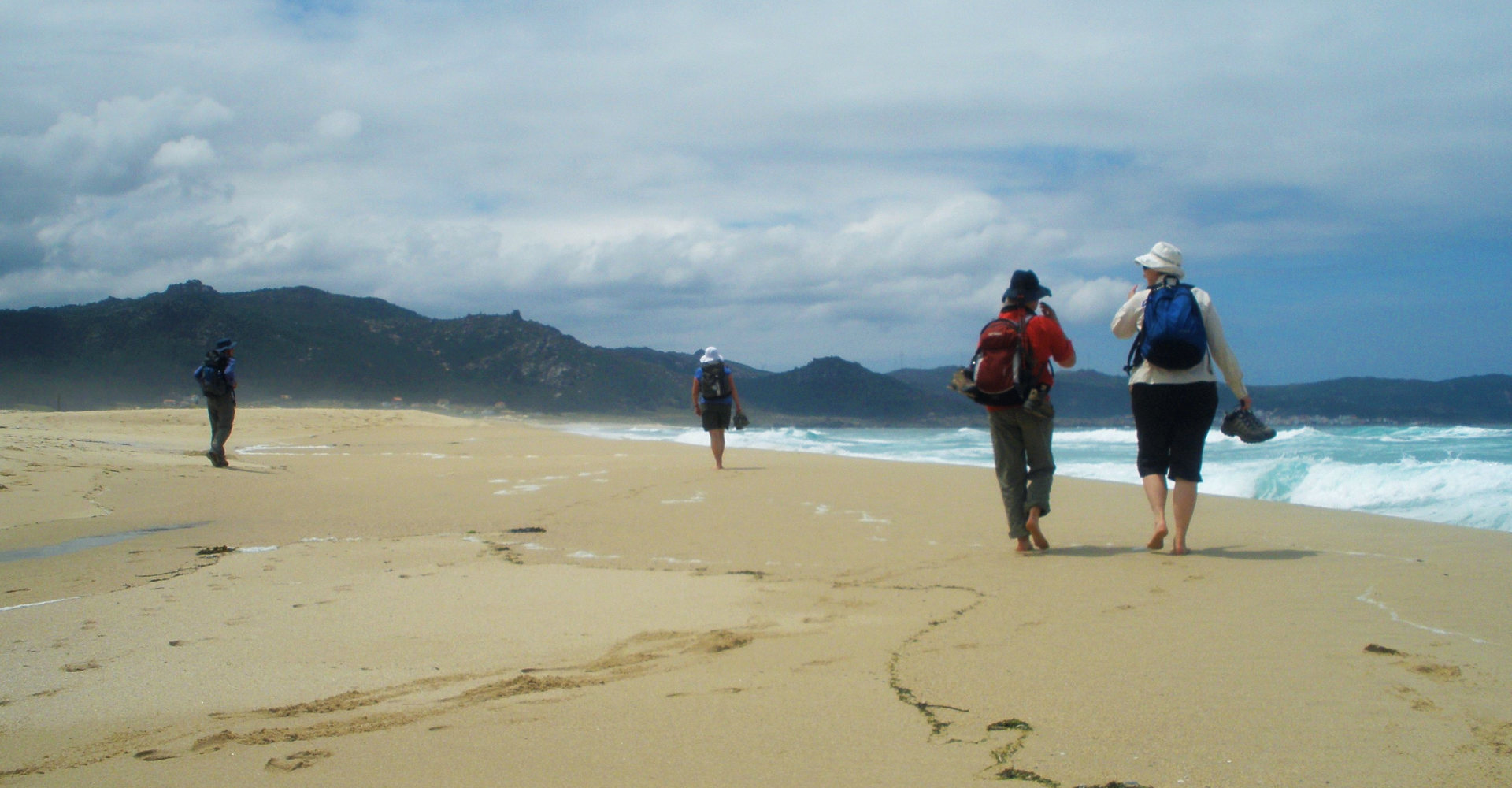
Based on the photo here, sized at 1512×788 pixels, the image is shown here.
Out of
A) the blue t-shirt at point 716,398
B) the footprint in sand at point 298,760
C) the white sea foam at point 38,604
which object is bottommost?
the white sea foam at point 38,604

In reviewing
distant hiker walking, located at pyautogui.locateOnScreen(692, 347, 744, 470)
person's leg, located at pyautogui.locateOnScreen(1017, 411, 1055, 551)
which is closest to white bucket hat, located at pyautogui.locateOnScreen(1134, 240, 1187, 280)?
person's leg, located at pyautogui.locateOnScreen(1017, 411, 1055, 551)

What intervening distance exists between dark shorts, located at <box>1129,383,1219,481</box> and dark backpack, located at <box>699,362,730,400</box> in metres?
6.74

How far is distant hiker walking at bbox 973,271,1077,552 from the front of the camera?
5.15 meters

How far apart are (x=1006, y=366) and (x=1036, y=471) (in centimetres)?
63

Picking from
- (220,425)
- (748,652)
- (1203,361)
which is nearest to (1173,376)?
(1203,361)

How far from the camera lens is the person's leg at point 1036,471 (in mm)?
5137

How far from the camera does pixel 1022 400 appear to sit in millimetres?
5184

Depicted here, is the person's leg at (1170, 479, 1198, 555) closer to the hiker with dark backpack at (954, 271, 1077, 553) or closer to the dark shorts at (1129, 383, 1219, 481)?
the dark shorts at (1129, 383, 1219, 481)

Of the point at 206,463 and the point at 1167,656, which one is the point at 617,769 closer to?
the point at 1167,656

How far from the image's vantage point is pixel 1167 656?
2.86 metres

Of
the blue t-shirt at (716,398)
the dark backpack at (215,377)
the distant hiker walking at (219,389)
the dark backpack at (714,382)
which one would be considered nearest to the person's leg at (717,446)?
the blue t-shirt at (716,398)

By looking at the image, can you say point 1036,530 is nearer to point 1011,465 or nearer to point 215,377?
point 1011,465

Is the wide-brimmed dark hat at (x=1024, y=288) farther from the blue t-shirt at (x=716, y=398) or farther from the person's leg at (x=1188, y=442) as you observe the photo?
the blue t-shirt at (x=716, y=398)

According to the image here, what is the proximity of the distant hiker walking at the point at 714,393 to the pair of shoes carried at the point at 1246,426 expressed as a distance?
6.66 m
